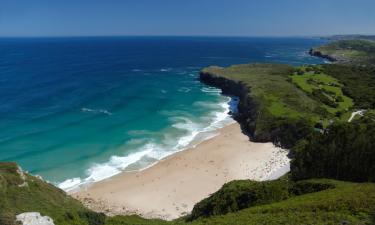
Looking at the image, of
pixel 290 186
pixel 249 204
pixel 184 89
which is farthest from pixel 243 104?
pixel 249 204

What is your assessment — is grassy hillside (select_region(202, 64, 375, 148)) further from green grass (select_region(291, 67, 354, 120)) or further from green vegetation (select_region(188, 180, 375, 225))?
green vegetation (select_region(188, 180, 375, 225))

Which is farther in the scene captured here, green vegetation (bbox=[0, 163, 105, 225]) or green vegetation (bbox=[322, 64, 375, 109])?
green vegetation (bbox=[322, 64, 375, 109])

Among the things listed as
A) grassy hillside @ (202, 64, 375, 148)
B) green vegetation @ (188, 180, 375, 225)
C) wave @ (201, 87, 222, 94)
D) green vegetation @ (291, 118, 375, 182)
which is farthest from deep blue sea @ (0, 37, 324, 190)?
green vegetation @ (188, 180, 375, 225)

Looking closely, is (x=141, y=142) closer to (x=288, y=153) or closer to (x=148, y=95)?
(x=288, y=153)

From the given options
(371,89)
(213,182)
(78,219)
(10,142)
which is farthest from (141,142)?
(371,89)

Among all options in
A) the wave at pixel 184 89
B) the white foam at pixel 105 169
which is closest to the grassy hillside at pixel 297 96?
the wave at pixel 184 89

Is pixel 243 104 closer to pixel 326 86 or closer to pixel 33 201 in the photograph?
pixel 326 86
